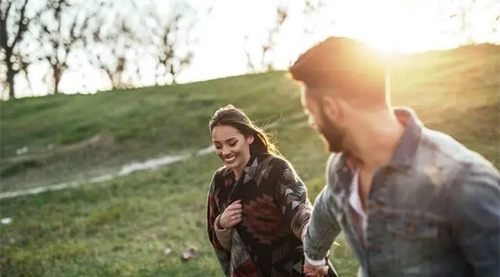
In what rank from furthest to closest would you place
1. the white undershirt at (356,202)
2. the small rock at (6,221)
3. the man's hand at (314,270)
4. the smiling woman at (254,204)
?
the small rock at (6,221) → the smiling woman at (254,204) → the man's hand at (314,270) → the white undershirt at (356,202)

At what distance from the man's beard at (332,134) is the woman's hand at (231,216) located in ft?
6.56

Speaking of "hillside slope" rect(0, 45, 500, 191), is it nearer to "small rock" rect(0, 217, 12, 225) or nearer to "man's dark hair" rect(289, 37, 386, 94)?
"small rock" rect(0, 217, 12, 225)

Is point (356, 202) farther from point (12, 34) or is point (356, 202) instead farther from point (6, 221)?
point (12, 34)

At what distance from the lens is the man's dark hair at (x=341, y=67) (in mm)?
2117

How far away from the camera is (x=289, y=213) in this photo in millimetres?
3969

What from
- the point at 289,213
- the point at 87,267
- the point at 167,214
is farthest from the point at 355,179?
the point at 167,214

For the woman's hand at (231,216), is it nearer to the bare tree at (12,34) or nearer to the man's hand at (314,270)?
the man's hand at (314,270)

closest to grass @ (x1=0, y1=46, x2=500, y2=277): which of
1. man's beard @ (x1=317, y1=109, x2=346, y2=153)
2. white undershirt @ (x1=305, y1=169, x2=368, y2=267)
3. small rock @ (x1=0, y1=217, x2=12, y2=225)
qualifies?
small rock @ (x1=0, y1=217, x2=12, y2=225)

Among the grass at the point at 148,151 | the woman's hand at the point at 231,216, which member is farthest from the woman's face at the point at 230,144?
the grass at the point at 148,151

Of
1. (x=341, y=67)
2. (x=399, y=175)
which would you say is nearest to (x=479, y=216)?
(x=399, y=175)

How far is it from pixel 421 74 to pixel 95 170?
8383 mm

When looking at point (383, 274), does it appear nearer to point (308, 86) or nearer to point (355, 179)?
point (355, 179)

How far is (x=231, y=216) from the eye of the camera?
418cm

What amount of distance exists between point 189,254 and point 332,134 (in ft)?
26.9
